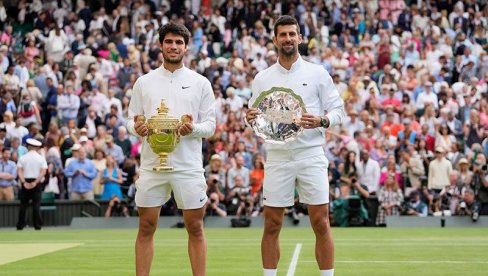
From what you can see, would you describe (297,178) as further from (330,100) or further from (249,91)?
(249,91)

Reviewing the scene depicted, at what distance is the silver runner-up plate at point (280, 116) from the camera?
11.3 m

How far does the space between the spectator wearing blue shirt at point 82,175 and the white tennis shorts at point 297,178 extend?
16662mm

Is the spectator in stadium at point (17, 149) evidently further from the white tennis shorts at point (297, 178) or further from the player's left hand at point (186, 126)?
the player's left hand at point (186, 126)

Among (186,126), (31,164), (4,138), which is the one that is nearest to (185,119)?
(186,126)

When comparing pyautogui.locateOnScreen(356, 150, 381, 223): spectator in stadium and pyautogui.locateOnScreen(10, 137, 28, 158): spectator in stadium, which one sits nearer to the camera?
pyautogui.locateOnScreen(356, 150, 381, 223): spectator in stadium

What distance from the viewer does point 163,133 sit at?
10734 mm

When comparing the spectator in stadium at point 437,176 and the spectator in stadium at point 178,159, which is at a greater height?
the spectator in stadium at point 178,159

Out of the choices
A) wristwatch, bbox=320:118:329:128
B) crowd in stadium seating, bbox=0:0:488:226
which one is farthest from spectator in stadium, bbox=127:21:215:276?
crowd in stadium seating, bbox=0:0:488:226

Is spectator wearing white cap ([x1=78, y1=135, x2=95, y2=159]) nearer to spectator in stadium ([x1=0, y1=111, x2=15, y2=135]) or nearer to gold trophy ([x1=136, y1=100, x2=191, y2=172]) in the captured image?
spectator in stadium ([x1=0, y1=111, x2=15, y2=135])

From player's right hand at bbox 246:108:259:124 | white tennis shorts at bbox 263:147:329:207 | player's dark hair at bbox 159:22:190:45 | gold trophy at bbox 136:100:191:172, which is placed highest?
player's dark hair at bbox 159:22:190:45

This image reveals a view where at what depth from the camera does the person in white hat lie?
2652 centimetres

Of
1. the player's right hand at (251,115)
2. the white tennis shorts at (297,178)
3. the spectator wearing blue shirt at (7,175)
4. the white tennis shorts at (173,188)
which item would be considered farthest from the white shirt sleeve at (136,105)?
the spectator wearing blue shirt at (7,175)

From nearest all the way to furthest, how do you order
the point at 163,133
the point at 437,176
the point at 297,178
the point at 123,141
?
1. the point at 163,133
2. the point at 297,178
3. the point at 437,176
4. the point at 123,141

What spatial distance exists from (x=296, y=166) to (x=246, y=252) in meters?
6.86
